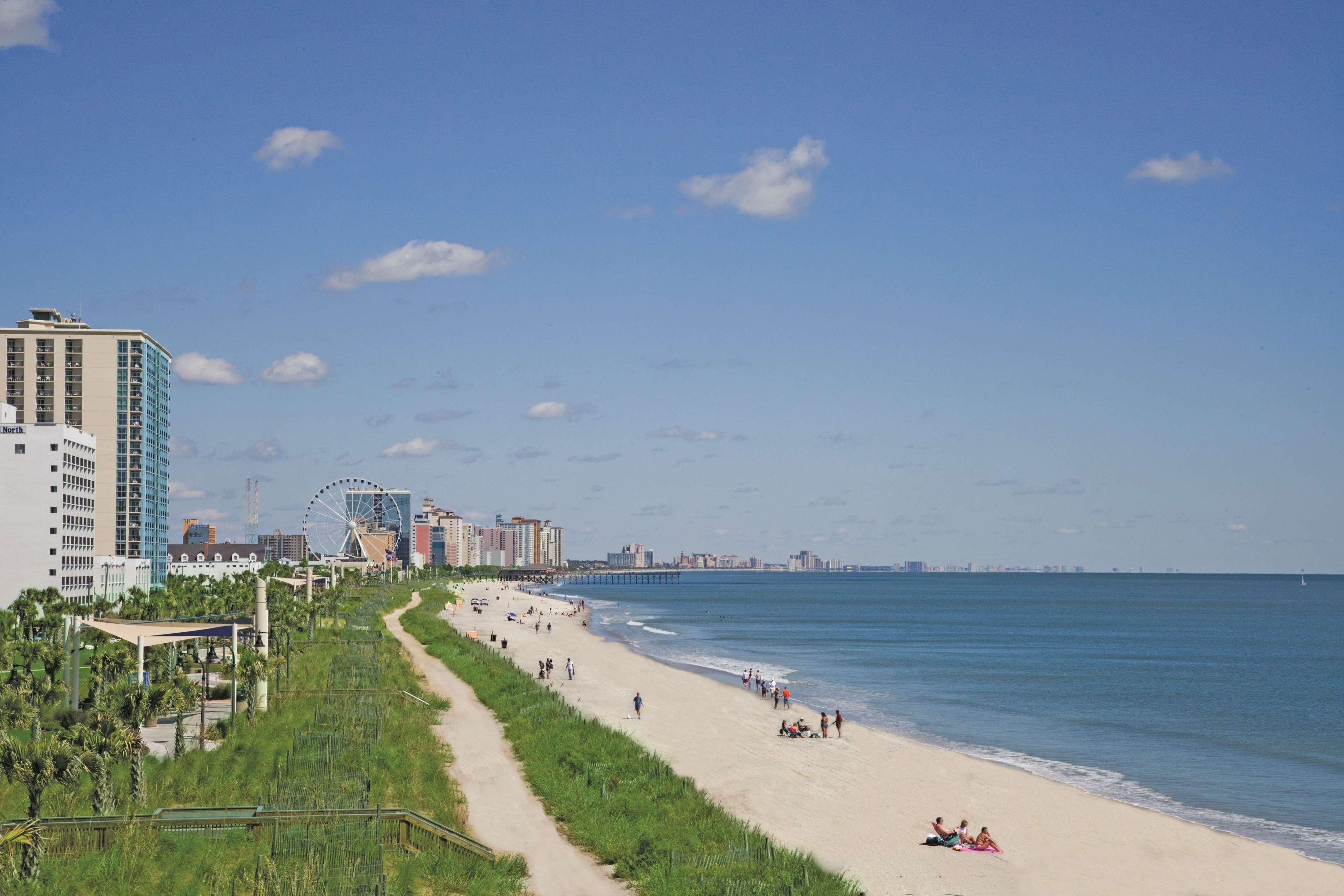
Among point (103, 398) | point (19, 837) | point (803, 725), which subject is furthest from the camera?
point (103, 398)

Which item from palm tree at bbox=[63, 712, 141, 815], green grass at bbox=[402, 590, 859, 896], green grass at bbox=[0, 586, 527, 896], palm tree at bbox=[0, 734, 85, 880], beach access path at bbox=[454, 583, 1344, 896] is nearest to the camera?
palm tree at bbox=[0, 734, 85, 880]

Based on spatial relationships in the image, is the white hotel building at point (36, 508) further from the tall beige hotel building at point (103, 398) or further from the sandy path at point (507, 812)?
the sandy path at point (507, 812)

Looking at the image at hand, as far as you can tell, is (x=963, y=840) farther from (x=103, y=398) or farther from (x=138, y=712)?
(x=103, y=398)

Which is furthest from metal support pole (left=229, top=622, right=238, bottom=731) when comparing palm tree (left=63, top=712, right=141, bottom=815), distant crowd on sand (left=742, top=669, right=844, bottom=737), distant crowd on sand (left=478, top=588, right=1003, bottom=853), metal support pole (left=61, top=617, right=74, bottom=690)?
distant crowd on sand (left=742, top=669, right=844, bottom=737)

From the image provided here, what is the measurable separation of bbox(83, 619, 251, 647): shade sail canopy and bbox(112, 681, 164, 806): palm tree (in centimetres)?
177

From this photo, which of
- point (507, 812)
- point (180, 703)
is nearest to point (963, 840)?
point (507, 812)

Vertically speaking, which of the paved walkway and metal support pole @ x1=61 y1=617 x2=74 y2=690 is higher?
metal support pole @ x1=61 y1=617 x2=74 y2=690

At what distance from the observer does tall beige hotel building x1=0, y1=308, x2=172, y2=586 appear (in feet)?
468

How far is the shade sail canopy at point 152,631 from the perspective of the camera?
35656 millimetres

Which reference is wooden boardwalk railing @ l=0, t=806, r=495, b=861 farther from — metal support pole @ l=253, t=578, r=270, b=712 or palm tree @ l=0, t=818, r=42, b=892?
metal support pole @ l=253, t=578, r=270, b=712

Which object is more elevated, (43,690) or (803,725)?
(43,690)

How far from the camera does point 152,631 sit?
3656 cm

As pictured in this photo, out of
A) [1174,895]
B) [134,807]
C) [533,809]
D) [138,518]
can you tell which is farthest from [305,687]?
[138,518]

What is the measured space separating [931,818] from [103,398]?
461 feet
